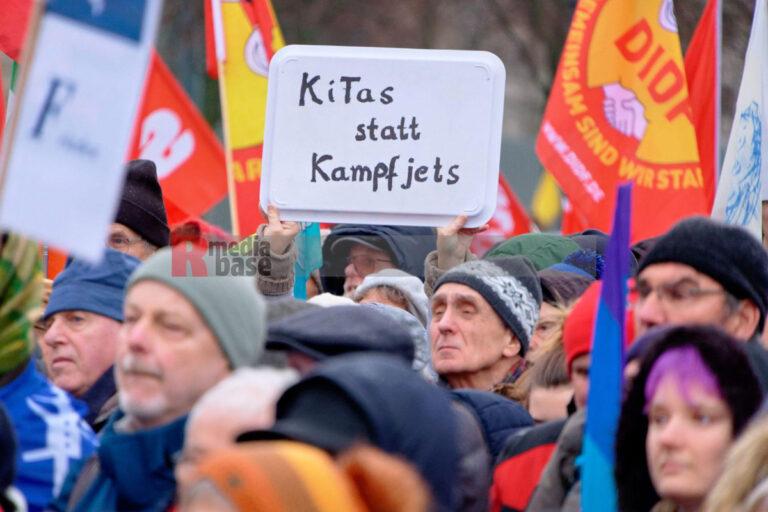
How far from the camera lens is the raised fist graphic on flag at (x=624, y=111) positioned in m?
7.75

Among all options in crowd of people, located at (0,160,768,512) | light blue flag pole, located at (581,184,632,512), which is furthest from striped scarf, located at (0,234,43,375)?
light blue flag pole, located at (581,184,632,512)

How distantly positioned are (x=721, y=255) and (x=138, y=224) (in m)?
2.79

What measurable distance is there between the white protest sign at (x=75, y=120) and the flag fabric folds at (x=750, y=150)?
3.22m

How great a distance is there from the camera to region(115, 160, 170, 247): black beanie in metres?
6.73

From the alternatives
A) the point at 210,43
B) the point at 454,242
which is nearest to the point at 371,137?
the point at 454,242

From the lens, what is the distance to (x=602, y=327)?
13.2ft

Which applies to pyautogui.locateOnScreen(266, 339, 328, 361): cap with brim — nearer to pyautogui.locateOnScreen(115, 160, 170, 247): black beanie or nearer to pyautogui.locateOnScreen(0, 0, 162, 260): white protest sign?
pyautogui.locateOnScreen(0, 0, 162, 260): white protest sign

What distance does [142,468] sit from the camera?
4000mm

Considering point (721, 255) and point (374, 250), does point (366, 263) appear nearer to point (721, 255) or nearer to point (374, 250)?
point (374, 250)

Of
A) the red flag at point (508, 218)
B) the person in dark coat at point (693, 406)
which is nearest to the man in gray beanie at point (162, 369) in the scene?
the person in dark coat at point (693, 406)

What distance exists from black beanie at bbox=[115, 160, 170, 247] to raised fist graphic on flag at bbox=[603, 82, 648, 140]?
2.13 metres

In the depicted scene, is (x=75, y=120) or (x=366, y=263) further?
(x=366, y=263)

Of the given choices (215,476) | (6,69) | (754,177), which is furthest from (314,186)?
(6,69)

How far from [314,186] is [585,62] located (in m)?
2.02
